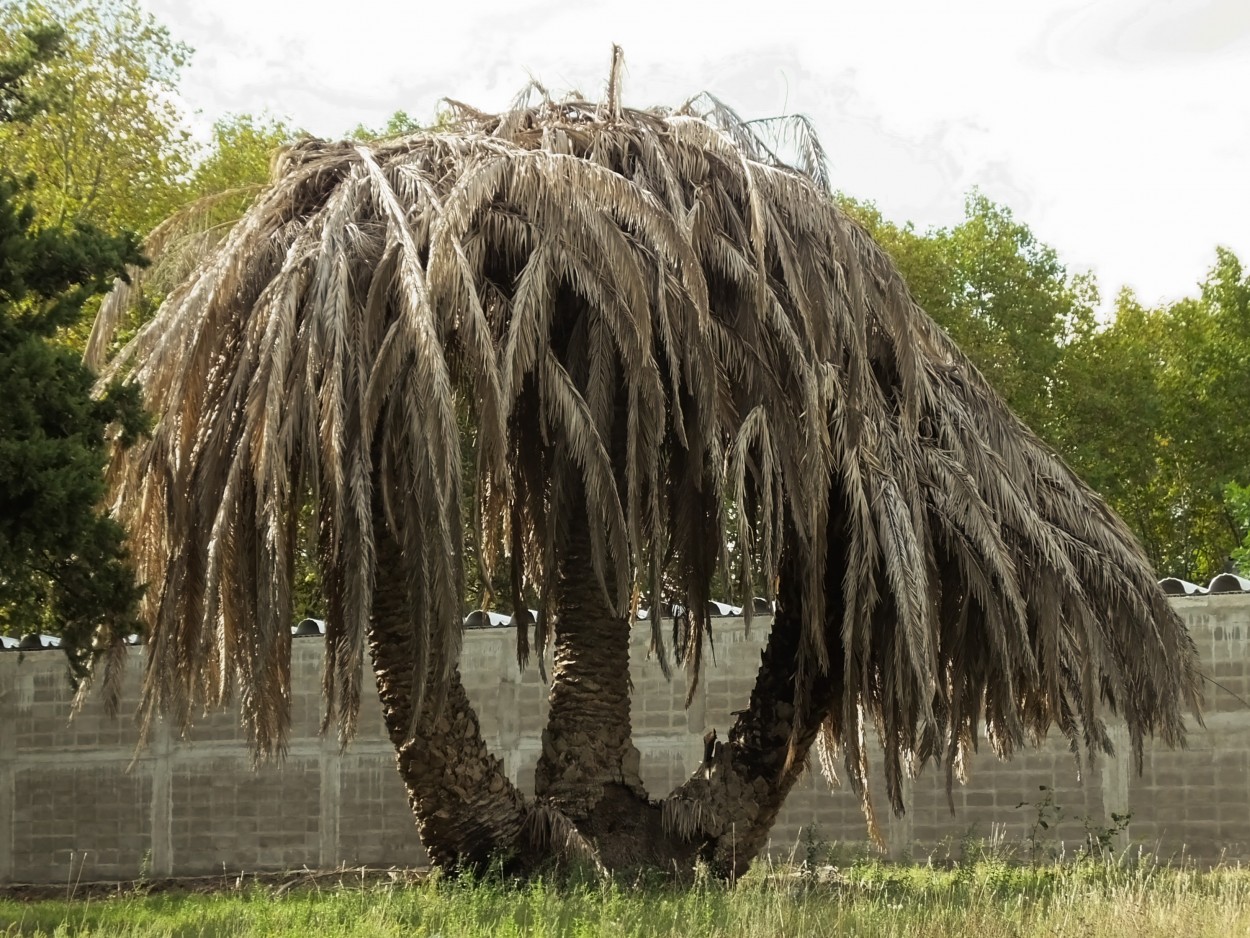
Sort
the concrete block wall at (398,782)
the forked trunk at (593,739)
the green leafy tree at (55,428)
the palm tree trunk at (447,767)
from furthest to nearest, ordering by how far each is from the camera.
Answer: the concrete block wall at (398,782) → the forked trunk at (593,739) → the palm tree trunk at (447,767) → the green leafy tree at (55,428)

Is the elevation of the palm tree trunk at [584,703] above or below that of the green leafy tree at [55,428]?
below

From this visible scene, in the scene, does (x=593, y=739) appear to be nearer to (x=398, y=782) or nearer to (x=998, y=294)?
(x=398, y=782)

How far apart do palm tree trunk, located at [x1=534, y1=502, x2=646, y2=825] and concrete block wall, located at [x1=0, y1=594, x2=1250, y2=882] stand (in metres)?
3.64

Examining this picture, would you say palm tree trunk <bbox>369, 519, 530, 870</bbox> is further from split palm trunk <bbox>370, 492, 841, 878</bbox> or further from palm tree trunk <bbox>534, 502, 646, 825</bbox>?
palm tree trunk <bbox>534, 502, 646, 825</bbox>

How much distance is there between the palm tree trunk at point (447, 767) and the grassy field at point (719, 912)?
0.26 meters

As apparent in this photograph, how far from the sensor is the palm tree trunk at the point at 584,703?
923 centimetres

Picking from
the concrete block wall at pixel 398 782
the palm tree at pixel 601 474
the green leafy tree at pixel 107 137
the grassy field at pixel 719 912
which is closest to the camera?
the grassy field at pixel 719 912

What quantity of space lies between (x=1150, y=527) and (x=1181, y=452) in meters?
4.13

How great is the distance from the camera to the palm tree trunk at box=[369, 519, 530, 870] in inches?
352

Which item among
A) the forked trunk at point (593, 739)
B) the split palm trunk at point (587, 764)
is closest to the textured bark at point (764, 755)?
the split palm trunk at point (587, 764)


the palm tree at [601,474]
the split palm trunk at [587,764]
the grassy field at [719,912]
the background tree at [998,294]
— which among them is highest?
the background tree at [998,294]

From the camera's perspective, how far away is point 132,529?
28.5 feet

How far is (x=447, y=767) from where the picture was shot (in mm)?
8945

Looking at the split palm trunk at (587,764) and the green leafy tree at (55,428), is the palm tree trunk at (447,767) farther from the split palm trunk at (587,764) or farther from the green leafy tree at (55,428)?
the green leafy tree at (55,428)
